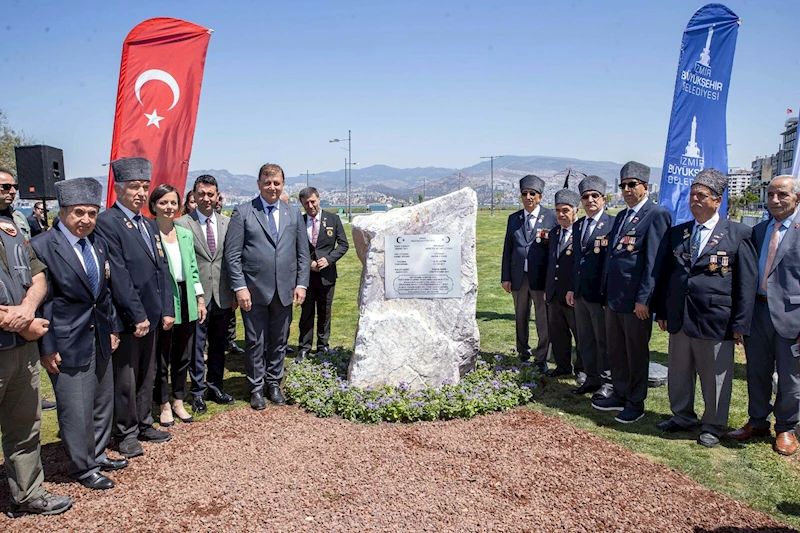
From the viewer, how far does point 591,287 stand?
5.96m

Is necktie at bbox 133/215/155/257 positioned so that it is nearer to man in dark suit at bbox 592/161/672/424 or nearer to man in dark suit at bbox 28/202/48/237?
man in dark suit at bbox 592/161/672/424

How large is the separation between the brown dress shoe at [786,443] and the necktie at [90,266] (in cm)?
574

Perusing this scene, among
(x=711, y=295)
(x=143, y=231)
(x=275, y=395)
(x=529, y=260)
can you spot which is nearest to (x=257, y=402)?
(x=275, y=395)

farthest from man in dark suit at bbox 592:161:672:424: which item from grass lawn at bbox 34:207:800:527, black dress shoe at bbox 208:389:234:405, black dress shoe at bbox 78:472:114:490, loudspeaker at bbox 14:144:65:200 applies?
loudspeaker at bbox 14:144:65:200

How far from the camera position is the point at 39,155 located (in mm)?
10289

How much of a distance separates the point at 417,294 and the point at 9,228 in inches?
145

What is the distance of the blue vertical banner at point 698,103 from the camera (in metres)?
6.83

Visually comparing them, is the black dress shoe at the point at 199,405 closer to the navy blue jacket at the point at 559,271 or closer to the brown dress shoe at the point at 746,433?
the navy blue jacket at the point at 559,271

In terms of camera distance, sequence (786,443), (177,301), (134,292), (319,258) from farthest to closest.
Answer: (319,258) → (177,301) → (786,443) → (134,292)

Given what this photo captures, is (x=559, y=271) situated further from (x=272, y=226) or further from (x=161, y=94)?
(x=161, y=94)

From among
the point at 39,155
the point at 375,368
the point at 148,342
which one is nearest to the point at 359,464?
the point at 375,368

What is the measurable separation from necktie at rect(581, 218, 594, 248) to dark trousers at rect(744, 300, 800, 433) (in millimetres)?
1780

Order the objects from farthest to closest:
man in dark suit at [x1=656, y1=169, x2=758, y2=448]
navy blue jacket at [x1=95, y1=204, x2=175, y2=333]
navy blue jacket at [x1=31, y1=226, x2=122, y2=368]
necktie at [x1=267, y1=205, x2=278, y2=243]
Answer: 1. necktie at [x1=267, y1=205, x2=278, y2=243]
2. man in dark suit at [x1=656, y1=169, x2=758, y2=448]
3. navy blue jacket at [x1=95, y1=204, x2=175, y2=333]
4. navy blue jacket at [x1=31, y1=226, x2=122, y2=368]

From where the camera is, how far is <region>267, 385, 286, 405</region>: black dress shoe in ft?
19.6
